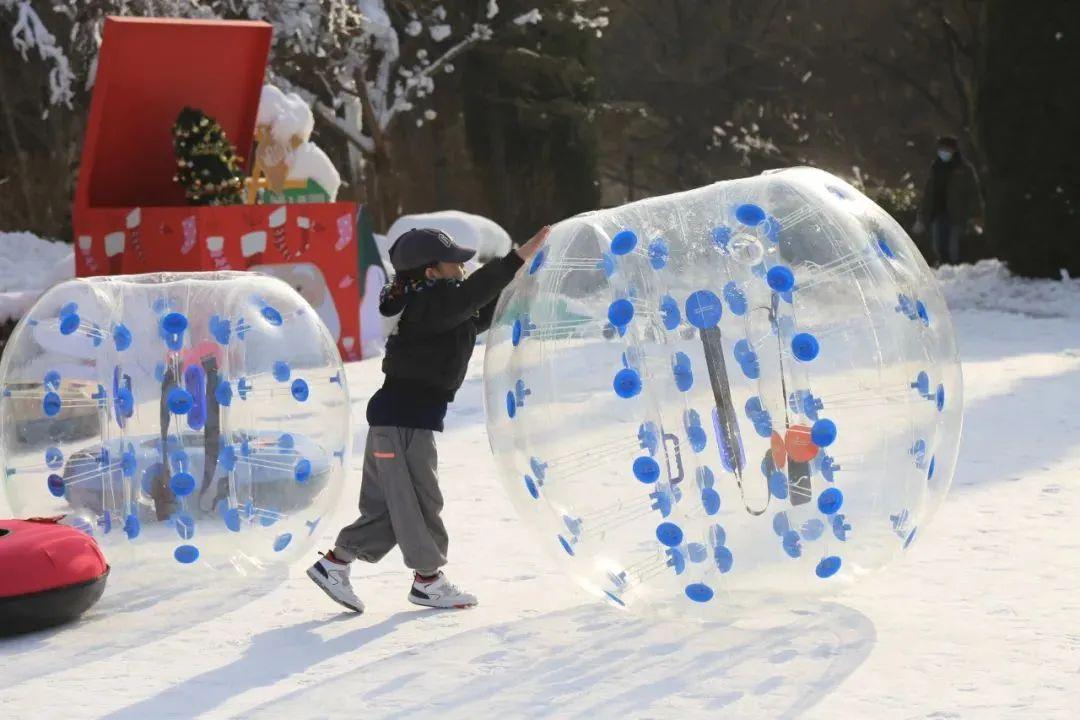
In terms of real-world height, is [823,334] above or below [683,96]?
below

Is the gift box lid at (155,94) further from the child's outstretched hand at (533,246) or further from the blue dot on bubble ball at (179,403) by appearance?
the child's outstretched hand at (533,246)

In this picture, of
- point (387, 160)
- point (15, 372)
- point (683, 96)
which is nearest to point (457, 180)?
point (387, 160)

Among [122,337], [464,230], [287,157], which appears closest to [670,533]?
[122,337]

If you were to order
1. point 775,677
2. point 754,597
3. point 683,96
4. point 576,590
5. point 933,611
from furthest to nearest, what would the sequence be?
point 683,96
point 576,590
point 933,611
point 754,597
point 775,677

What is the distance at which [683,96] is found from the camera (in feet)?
102

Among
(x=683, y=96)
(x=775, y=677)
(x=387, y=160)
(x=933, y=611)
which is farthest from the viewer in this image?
(x=683, y=96)

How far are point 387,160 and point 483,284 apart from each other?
16.8 metres

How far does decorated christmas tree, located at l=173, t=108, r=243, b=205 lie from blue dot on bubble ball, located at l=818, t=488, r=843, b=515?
7.78 metres

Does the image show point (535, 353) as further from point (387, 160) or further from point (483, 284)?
point (387, 160)

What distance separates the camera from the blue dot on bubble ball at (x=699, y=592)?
185 inches

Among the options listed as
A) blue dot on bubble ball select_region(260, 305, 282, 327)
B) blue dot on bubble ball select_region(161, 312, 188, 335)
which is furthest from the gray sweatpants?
blue dot on bubble ball select_region(161, 312, 188, 335)

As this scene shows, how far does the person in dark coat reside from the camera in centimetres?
1631

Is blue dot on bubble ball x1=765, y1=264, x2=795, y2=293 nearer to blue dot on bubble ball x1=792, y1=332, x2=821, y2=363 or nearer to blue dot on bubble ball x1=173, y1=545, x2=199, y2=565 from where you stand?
blue dot on bubble ball x1=792, y1=332, x2=821, y2=363

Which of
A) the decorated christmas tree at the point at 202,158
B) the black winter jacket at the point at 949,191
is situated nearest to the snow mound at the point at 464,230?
the decorated christmas tree at the point at 202,158
